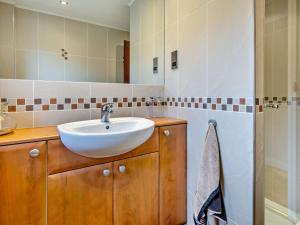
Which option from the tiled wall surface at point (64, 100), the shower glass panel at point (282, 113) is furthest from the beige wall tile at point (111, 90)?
the shower glass panel at point (282, 113)

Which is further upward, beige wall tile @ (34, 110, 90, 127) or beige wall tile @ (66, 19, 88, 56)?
beige wall tile @ (66, 19, 88, 56)

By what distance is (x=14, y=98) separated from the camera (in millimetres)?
981

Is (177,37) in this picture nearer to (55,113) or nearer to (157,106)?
(157,106)

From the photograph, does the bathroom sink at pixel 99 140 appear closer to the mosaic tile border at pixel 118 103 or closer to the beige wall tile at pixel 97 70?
the mosaic tile border at pixel 118 103

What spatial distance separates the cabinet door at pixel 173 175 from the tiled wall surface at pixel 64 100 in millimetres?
351

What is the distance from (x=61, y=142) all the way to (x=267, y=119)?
1.66 meters

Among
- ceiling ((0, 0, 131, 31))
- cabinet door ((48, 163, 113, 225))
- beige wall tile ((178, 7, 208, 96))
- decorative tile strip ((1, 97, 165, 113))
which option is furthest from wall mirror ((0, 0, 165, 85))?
cabinet door ((48, 163, 113, 225))

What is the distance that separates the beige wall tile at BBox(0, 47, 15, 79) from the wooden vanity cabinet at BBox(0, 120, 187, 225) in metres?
0.54

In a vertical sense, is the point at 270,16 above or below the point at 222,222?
above

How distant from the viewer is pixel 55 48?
117 centimetres

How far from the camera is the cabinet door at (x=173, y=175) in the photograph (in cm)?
113

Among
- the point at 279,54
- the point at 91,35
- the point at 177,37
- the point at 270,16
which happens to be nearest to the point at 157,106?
the point at 177,37

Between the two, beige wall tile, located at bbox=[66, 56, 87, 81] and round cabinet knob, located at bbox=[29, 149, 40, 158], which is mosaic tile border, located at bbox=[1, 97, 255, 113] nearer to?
beige wall tile, located at bbox=[66, 56, 87, 81]

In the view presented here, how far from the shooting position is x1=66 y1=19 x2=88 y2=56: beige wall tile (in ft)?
4.02
